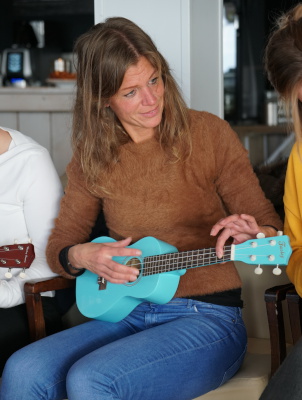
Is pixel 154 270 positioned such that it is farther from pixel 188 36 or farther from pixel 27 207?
pixel 188 36

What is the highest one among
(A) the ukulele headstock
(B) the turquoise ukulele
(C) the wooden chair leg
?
(A) the ukulele headstock

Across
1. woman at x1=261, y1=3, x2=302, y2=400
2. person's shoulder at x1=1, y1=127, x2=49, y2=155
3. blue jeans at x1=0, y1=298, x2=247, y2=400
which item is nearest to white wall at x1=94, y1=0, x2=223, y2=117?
person's shoulder at x1=1, y1=127, x2=49, y2=155

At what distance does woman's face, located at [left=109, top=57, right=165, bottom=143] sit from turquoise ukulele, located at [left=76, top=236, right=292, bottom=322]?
0.33 metres

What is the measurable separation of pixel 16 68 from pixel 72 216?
9.62 ft

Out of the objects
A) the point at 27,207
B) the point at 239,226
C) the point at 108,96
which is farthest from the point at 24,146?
the point at 239,226

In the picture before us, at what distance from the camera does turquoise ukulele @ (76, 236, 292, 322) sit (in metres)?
1.73

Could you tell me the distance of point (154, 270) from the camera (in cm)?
192

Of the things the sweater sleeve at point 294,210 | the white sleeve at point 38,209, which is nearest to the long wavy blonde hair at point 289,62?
the sweater sleeve at point 294,210

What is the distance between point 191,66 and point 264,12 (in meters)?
4.16

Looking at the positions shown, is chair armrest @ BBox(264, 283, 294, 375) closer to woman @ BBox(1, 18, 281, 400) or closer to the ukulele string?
woman @ BBox(1, 18, 281, 400)

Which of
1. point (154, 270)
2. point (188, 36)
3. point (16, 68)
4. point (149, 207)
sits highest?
point (188, 36)

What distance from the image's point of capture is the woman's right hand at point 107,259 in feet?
6.29

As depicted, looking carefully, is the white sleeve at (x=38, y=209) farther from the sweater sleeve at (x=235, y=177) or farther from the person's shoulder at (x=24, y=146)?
the sweater sleeve at (x=235, y=177)

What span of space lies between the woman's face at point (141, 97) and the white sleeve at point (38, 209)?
359 millimetres
